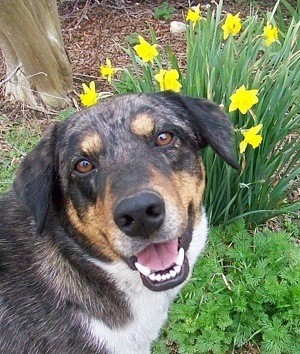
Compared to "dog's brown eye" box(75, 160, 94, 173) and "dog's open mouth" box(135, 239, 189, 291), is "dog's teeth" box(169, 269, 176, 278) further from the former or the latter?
"dog's brown eye" box(75, 160, 94, 173)

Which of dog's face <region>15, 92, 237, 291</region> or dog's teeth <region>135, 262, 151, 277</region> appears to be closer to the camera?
dog's face <region>15, 92, 237, 291</region>

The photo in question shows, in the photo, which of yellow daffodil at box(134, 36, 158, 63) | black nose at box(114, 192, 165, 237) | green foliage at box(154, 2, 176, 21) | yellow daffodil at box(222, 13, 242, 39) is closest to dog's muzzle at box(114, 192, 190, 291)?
black nose at box(114, 192, 165, 237)

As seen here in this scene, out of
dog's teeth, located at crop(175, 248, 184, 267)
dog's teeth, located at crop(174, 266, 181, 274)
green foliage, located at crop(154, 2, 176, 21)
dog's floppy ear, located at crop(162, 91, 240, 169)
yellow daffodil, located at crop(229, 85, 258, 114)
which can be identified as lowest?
green foliage, located at crop(154, 2, 176, 21)

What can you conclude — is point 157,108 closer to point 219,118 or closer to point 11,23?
point 219,118

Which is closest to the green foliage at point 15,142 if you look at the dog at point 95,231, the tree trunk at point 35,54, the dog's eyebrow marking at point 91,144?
the tree trunk at point 35,54

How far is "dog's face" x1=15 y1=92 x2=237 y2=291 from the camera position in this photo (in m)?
2.28

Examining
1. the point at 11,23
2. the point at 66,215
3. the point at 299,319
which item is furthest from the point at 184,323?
the point at 11,23

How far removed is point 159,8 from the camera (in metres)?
6.51

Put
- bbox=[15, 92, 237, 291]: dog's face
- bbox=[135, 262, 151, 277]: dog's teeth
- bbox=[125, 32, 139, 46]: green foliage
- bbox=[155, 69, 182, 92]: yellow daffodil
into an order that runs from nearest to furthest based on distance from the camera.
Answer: bbox=[15, 92, 237, 291]: dog's face < bbox=[135, 262, 151, 277]: dog's teeth < bbox=[155, 69, 182, 92]: yellow daffodil < bbox=[125, 32, 139, 46]: green foliage

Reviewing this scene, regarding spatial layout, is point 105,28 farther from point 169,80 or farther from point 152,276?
point 152,276

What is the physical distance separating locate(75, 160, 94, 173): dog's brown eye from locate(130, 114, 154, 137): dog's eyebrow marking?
26 cm

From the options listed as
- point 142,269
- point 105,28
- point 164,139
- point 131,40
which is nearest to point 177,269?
point 142,269

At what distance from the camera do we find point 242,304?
340 cm

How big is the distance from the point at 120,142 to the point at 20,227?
27.3 inches
